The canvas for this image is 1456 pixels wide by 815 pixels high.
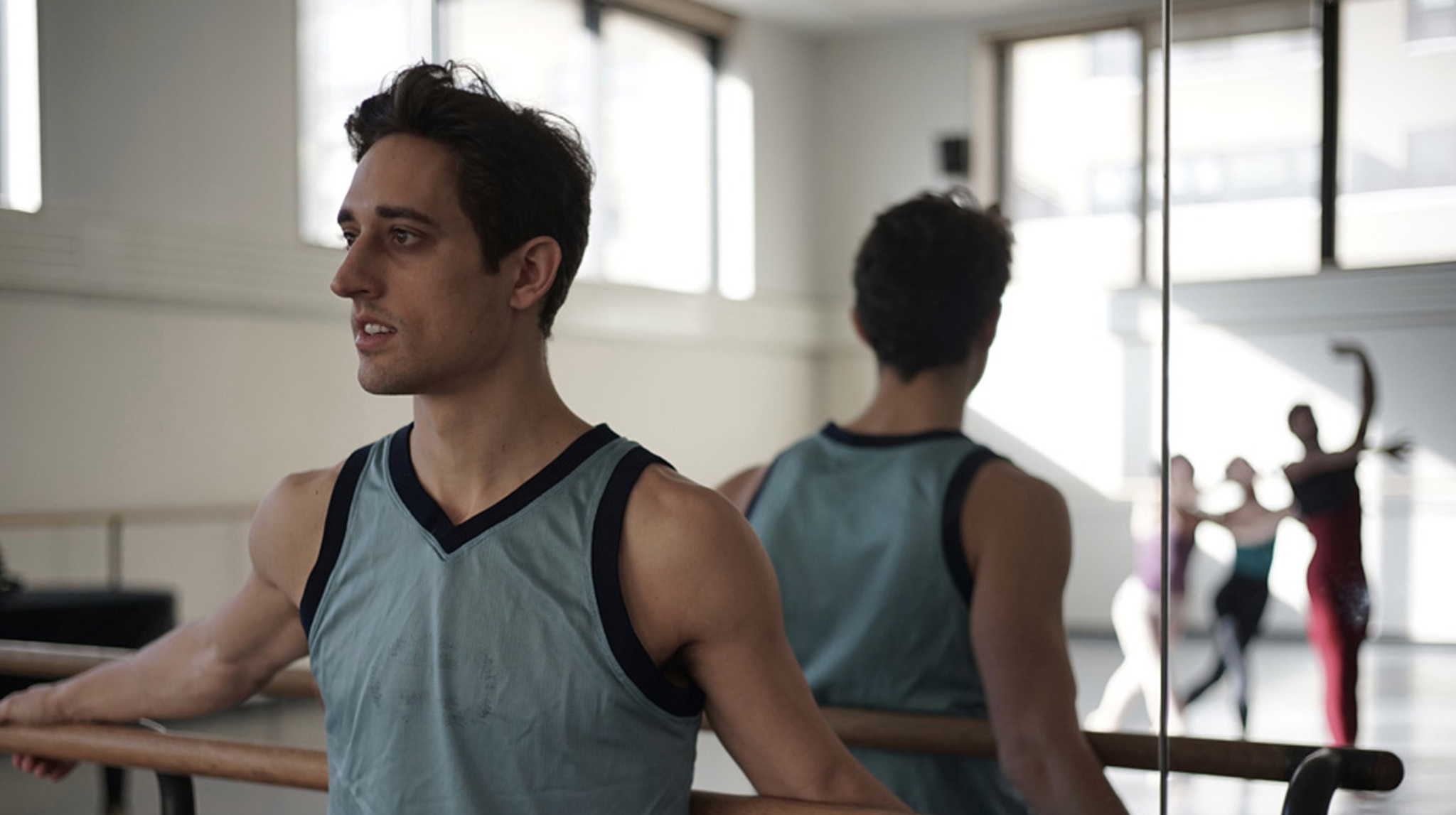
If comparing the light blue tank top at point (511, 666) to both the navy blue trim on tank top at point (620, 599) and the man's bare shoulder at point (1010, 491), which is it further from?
the man's bare shoulder at point (1010, 491)

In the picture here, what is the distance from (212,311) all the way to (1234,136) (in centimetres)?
145

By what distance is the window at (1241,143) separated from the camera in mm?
834

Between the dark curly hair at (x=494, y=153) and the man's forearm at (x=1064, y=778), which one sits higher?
the dark curly hair at (x=494, y=153)

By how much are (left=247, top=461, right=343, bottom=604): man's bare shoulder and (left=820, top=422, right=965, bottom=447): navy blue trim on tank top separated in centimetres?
41

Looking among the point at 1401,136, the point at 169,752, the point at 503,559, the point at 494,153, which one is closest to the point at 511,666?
the point at 503,559

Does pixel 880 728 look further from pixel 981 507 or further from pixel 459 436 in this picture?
pixel 459 436

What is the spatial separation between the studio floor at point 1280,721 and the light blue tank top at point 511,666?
31cm

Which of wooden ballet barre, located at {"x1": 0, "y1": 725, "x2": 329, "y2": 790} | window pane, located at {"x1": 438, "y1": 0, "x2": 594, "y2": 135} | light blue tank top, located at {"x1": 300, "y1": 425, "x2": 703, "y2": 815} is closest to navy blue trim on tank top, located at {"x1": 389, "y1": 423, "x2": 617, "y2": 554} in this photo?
light blue tank top, located at {"x1": 300, "y1": 425, "x2": 703, "y2": 815}

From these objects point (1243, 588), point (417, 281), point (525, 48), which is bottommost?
point (1243, 588)

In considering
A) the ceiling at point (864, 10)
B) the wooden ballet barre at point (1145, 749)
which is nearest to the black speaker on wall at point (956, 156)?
the ceiling at point (864, 10)

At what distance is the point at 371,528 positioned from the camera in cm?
83

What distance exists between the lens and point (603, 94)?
5.94 feet

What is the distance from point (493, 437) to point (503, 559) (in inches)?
3.1

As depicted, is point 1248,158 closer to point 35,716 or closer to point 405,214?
point 405,214
